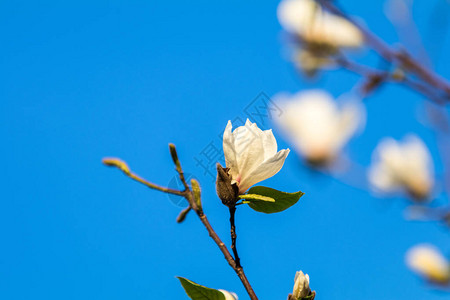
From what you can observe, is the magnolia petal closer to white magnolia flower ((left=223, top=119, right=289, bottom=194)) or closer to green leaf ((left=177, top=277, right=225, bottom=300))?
white magnolia flower ((left=223, top=119, right=289, bottom=194))

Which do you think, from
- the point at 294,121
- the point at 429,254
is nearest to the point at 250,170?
the point at 294,121

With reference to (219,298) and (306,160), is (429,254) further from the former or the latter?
(219,298)

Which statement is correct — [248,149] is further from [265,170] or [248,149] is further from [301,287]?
[301,287]

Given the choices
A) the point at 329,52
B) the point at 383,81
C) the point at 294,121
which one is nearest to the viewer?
the point at 383,81

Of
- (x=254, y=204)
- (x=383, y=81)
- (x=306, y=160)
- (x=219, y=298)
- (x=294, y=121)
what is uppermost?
(x=294, y=121)

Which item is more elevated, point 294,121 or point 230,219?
point 294,121

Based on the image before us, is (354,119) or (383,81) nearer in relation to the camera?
(383,81)

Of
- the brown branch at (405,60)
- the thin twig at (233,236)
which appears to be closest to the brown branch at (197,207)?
the thin twig at (233,236)

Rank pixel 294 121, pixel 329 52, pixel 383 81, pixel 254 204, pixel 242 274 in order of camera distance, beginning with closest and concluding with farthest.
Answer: pixel 242 274 < pixel 254 204 < pixel 383 81 < pixel 329 52 < pixel 294 121

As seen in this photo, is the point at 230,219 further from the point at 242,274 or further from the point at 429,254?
the point at 429,254
